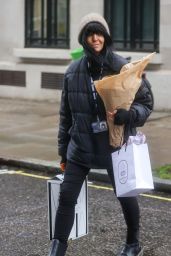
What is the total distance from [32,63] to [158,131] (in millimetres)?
6016

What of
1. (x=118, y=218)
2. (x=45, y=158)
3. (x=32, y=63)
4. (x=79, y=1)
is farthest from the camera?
(x=32, y=63)

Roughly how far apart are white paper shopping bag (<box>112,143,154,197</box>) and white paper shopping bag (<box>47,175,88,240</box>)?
16.6 inches

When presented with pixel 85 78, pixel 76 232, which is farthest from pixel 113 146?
pixel 76 232

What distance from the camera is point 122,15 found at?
15117mm

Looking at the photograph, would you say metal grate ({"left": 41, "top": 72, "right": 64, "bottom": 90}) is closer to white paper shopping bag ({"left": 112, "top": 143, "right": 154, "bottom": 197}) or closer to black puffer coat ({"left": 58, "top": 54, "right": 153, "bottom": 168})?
black puffer coat ({"left": 58, "top": 54, "right": 153, "bottom": 168})

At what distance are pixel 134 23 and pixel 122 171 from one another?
10599 mm

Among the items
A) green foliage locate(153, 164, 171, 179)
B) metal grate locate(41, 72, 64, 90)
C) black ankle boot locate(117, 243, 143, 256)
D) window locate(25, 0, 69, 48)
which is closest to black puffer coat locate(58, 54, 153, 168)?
black ankle boot locate(117, 243, 143, 256)

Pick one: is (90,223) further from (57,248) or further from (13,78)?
(13,78)

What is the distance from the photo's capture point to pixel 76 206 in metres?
5.09

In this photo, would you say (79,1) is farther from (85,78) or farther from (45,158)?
(85,78)

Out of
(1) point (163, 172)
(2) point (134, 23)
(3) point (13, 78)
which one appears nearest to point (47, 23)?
(3) point (13, 78)

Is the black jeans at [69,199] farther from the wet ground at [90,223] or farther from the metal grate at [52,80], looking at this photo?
the metal grate at [52,80]

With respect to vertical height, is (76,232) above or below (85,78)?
below

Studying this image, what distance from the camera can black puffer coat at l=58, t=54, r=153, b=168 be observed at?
4.77 m
